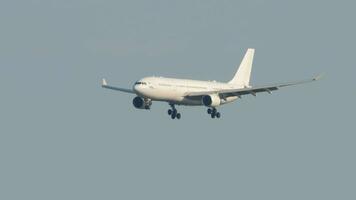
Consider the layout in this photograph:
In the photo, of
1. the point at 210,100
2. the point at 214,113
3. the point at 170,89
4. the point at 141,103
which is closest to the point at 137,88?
the point at 170,89

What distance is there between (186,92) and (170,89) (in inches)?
127

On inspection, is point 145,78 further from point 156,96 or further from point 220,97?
point 220,97

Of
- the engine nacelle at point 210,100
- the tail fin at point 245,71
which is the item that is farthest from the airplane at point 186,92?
the tail fin at point 245,71

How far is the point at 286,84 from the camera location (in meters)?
132

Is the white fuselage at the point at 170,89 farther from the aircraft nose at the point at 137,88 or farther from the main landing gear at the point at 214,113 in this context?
the main landing gear at the point at 214,113

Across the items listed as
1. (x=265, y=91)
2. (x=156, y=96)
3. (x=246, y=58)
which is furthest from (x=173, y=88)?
(x=246, y=58)

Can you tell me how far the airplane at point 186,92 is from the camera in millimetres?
126625

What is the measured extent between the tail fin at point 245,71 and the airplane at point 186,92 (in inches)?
169

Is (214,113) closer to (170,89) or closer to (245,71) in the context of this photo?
(170,89)

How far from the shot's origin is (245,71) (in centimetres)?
14838

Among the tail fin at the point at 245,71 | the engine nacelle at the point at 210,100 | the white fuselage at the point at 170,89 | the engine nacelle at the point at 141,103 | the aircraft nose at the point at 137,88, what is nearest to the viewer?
the aircraft nose at the point at 137,88

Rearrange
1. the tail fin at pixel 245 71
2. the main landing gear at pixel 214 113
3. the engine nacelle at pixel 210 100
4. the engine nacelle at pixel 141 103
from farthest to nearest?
the tail fin at pixel 245 71, the main landing gear at pixel 214 113, the engine nacelle at pixel 210 100, the engine nacelle at pixel 141 103

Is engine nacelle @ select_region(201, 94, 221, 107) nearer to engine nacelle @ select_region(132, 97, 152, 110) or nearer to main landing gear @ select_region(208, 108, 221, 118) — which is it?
main landing gear @ select_region(208, 108, 221, 118)

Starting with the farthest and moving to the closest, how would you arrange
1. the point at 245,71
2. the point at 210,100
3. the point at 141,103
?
1. the point at 245,71
2. the point at 210,100
3. the point at 141,103
